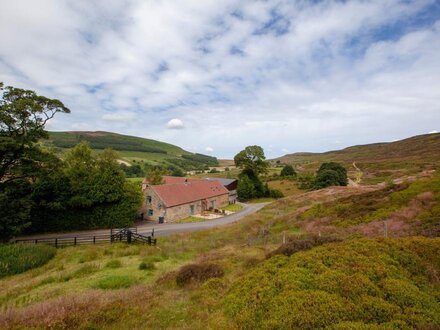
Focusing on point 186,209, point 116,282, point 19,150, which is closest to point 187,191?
point 186,209

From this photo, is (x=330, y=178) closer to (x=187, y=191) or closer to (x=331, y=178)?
(x=331, y=178)

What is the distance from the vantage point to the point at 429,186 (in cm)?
2289

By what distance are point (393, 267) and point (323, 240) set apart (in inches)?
157

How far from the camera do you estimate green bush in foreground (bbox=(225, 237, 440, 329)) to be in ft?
20.6

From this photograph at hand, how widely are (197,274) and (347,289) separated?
6484mm

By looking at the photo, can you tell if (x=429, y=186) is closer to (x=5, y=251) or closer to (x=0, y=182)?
(x=5, y=251)

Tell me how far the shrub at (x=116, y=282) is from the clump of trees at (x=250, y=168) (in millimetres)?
58427

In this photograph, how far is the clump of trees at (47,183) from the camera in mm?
24562

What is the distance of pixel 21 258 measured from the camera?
1945 cm

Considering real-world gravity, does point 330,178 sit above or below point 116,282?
above

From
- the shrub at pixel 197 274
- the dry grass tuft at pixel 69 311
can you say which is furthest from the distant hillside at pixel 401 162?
the dry grass tuft at pixel 69 311

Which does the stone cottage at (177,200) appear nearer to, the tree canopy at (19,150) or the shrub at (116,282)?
the tree canopy at (19,150)

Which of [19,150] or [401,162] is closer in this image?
[19,150]

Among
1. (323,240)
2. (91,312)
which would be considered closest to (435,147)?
(323,240)
